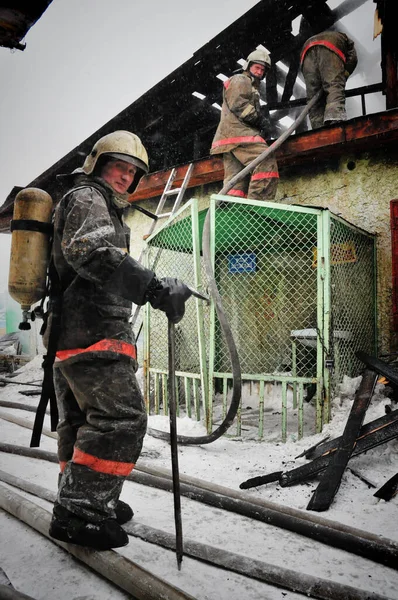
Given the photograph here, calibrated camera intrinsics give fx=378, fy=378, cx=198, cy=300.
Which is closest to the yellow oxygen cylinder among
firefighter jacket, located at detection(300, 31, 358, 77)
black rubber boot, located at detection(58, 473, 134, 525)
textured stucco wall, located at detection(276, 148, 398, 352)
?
black rubber boot, located at detection(58, 473, 134, 525)

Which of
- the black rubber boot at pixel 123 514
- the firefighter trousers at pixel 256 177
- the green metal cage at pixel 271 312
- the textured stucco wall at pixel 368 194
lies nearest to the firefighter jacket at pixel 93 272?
the black rubber boot at pixel 123 514

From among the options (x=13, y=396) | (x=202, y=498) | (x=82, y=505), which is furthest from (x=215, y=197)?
(x=13, y=396)

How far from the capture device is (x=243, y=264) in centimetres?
570

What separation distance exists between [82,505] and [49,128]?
116m

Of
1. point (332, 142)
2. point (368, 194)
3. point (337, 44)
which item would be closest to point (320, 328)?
point (368, 194)

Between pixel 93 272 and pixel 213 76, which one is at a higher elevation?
pixel 213 76

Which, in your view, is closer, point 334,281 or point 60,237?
point 60,237

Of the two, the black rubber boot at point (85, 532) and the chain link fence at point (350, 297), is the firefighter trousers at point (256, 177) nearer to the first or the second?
the chain link fence at point (350, 297)

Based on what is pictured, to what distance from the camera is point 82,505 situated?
6.48 feet

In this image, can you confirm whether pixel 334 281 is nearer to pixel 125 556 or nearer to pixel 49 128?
pixel 125 556

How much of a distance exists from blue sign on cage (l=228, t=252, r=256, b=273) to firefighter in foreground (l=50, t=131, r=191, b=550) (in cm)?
353

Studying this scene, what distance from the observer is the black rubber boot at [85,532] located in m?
1.95

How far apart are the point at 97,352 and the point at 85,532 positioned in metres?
0.92

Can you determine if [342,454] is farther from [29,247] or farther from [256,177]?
[256,177]
